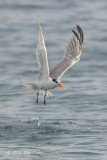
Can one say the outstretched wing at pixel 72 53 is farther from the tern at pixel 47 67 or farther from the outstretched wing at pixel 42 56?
the outstretched wing at pixel 42 56

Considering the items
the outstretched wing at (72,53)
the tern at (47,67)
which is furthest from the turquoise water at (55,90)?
the outstretched wing at (72,53)

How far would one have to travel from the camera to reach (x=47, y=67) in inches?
379

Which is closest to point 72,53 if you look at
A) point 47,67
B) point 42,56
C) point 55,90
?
point 47,67

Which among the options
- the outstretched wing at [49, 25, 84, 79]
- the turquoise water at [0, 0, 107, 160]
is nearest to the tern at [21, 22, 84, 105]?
the outstretched wing at [49, 25, 84, 79]

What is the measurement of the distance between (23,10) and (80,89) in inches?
427

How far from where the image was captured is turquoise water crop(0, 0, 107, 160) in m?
9.58

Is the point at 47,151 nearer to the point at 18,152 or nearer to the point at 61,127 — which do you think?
the point at 18,152

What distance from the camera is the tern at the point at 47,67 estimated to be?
31.2ft

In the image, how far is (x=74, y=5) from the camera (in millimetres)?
25594

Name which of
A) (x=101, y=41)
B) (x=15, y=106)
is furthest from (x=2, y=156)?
(x=101, y=41)

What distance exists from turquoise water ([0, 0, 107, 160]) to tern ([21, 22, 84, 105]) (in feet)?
3.43

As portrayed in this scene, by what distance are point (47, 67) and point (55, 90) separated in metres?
5.46

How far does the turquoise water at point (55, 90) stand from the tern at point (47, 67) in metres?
1.05

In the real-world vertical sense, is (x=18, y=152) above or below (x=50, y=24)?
above
